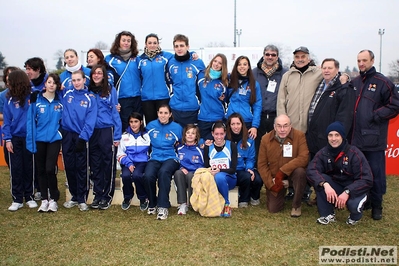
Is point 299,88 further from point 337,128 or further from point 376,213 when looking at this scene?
point 376,213

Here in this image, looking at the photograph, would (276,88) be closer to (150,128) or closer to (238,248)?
(150,128)

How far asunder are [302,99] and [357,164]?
115 centimetres

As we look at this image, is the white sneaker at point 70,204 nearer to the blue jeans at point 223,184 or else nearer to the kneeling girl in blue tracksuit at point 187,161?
the kneeling girl in blue tracksuit at point 187,161

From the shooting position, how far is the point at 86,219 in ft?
15.5

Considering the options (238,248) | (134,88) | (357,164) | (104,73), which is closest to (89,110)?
(104,73)

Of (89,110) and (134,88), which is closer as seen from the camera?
(89,110)

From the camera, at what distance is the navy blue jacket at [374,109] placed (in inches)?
181

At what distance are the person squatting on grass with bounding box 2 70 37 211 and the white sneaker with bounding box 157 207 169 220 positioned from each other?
68.5 inches

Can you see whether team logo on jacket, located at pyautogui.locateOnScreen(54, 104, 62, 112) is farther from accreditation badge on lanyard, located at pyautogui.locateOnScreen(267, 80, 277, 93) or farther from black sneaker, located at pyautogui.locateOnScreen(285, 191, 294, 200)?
black sneaker, located at pyautogui.locateOnScreen(285, 191, 294, 200)

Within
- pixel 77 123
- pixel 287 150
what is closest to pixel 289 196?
pixel 287 150

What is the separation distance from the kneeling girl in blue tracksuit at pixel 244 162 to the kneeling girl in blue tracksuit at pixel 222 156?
0.51 ft

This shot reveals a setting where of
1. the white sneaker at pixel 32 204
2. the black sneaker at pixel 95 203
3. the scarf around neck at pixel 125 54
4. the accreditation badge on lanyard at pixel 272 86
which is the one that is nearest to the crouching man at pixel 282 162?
the accreditation badge on lanyard at pixel 272 86

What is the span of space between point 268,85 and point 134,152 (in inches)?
80.1

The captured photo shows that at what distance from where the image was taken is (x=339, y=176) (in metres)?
4.59
